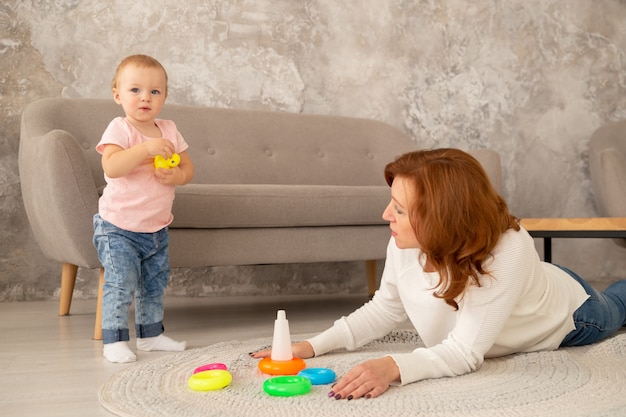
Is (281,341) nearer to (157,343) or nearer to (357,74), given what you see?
(157,343)

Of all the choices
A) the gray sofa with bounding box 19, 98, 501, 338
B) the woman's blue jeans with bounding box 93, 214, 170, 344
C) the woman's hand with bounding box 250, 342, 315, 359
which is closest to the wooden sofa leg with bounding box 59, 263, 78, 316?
the gray sofa with bounding box 19, 98, 501, 338

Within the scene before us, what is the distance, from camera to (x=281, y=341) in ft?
5.10

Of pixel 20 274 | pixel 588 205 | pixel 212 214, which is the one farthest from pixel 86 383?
pixel 588 205

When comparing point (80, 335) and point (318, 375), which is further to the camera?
point (80, 335)

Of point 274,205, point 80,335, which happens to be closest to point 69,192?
point 80,335

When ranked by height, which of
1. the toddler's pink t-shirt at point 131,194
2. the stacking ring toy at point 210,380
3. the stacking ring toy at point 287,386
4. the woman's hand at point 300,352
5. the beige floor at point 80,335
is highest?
the toddler's pink t-shirt at point 131,194

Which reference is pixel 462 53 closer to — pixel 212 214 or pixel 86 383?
pixel 212 214

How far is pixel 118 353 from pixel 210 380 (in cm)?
55

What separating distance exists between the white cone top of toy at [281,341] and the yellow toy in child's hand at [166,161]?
0.63 metres

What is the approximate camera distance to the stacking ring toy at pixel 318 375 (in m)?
1.45

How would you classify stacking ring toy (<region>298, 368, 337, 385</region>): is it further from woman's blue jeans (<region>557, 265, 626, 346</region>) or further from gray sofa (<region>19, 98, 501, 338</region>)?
gray sofa (<region>19, 98, 501, 338</region>)

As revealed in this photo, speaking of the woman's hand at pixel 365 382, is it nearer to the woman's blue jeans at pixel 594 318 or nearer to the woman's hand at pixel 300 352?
the woman's hand at pixel 300 352

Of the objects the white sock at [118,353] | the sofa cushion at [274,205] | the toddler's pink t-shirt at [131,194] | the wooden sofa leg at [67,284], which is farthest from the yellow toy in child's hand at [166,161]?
the wooden sofa leg at [67,284]

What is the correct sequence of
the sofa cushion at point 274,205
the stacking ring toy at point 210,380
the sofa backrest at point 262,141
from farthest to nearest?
1. the sofa backrest at point 262,141
2. the sofa cushion at point 274,205
3. the stacking ring toy at point 210,380
